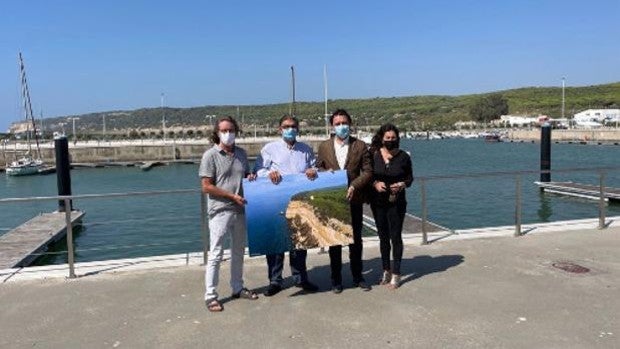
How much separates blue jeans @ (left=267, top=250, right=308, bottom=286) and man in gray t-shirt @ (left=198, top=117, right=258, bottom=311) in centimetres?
57

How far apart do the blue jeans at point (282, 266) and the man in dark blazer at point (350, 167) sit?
13.0 inches

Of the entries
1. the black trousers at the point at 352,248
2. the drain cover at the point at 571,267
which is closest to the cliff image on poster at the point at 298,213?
the black trousers at the point at 352,248

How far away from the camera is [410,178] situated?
5969mm

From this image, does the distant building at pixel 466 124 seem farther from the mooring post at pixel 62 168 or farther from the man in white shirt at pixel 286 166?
the man in white shirt at pixel 286 166

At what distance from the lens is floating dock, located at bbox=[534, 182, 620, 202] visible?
81.7 feet

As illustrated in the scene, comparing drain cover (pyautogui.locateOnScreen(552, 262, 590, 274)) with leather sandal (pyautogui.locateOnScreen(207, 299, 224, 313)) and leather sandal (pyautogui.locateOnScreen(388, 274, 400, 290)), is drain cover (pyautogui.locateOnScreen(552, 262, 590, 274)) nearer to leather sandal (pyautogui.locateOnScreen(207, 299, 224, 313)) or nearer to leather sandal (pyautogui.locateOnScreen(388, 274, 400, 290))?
leather sandal (pyautogui.locateOnScreen(388, 274, 400, 290))

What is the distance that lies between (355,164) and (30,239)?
47.9 ft

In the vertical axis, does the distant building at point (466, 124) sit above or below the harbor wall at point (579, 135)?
above

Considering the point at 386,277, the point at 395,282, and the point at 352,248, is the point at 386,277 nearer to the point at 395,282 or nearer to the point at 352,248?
the point at 395,282

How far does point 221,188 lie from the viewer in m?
5.39

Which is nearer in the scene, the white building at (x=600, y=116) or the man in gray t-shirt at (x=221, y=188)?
the man in gray t-shirt at (x=221, y=188)

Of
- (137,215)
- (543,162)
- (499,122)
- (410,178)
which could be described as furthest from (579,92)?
(410,178)

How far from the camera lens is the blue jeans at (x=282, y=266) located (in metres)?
5.92

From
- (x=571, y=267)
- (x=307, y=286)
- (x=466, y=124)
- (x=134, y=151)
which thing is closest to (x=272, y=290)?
(x=307, y=286)
